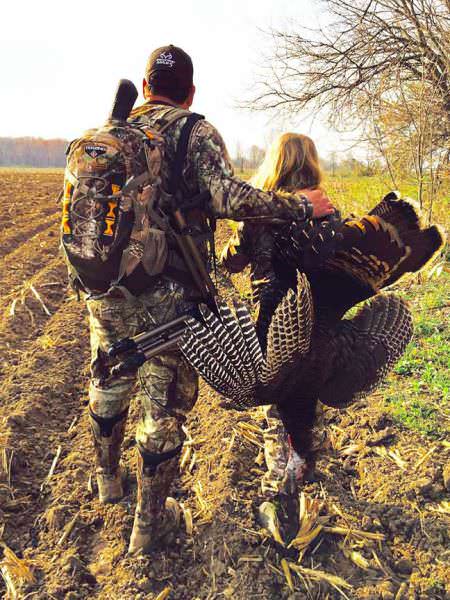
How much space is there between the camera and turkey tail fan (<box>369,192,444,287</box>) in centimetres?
243

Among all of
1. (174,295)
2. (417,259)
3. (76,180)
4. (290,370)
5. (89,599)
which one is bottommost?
(89,599)

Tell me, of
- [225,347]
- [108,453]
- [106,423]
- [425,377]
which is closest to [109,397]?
[106,423]

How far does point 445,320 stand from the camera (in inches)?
231

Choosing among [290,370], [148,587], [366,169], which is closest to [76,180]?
[290,370]

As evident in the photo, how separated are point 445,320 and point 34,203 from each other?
62.8 feet

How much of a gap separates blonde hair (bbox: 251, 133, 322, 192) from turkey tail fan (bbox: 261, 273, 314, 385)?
3.93ft

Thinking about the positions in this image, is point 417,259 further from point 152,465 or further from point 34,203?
point 34,203

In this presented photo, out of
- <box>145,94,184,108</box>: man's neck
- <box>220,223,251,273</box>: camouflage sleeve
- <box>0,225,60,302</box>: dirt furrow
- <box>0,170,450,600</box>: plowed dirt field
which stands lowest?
<box>0,170,450,600</box>: plowed dirt field

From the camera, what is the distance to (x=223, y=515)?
3215 mm

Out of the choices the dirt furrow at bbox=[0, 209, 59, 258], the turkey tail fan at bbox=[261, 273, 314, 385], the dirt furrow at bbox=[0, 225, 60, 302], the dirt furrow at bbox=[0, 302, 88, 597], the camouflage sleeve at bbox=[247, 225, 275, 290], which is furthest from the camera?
the dirt furrow at bbox=[0, 209, 59, 258]

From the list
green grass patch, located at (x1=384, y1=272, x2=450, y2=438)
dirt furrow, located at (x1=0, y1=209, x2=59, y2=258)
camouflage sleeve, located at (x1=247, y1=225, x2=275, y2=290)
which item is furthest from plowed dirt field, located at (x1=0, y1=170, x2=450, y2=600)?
dirt furrow, located at (x1=0, y1=209, x2=59, y2=258)

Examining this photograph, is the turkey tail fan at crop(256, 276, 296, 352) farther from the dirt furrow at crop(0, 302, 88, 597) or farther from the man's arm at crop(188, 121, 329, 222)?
the dirt furrow at crop(0, 302, 88, 597)

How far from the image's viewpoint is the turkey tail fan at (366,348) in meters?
2.83

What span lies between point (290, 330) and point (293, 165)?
1.40 metres
